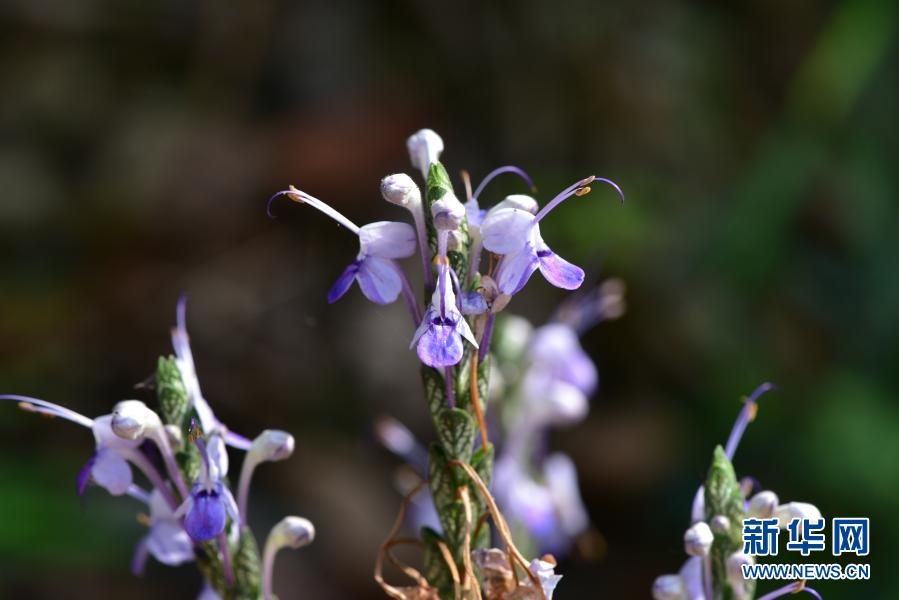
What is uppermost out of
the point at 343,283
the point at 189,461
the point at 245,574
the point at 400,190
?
the point at 400,190

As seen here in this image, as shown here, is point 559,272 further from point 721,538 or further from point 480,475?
point 721,538

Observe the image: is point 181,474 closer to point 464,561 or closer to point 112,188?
point 464,561

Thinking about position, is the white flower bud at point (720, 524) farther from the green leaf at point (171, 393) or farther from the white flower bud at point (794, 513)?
the green leaf at point (171, 393)

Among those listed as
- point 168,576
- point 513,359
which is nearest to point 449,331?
point 513,359

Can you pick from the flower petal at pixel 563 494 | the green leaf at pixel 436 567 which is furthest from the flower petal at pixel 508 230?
the flower petal at pixel 563 494

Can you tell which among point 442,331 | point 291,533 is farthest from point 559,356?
point 442,331
